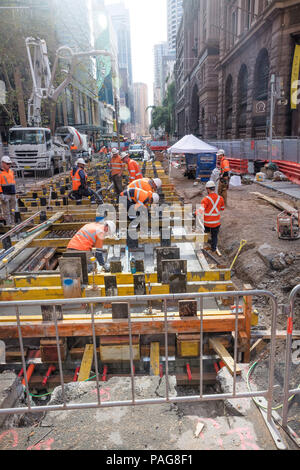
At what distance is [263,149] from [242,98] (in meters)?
11.5

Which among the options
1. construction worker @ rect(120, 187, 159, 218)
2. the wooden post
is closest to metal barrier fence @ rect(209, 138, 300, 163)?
construction worker @ rect(120, 187, 159, 218)

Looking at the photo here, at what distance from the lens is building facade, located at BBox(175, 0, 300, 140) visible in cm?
2023

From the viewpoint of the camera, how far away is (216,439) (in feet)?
8.95

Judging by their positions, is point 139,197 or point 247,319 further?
point 139,197

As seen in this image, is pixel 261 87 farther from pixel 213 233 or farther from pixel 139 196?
pixel 139 196

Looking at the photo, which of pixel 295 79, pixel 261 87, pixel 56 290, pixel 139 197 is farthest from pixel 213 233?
pixel 261 87

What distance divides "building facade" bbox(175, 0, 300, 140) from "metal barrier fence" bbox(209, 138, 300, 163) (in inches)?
61.2

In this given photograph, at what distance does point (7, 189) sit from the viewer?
10156 mm

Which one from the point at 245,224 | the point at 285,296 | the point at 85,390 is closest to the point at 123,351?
the point at 85,390

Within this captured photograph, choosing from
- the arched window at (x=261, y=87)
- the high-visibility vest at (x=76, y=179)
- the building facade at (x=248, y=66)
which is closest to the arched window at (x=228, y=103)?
the building facade at (x=248, y=66)

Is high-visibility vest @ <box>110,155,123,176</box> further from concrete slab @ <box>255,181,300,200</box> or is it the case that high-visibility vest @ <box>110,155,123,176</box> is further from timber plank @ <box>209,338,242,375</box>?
timber plank @ <box>209,338,242,375</box>

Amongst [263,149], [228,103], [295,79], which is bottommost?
[263,149]

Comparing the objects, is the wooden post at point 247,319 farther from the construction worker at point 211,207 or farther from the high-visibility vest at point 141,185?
the high-visibility vest at point 141,185

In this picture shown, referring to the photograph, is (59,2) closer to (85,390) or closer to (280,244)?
(280,244)
